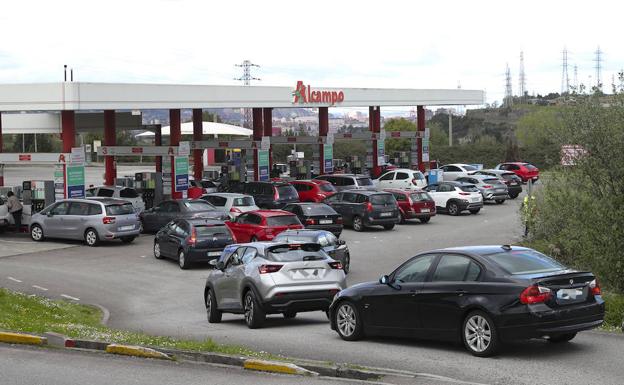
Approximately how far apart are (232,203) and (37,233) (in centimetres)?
682

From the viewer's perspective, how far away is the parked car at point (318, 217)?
30.5 meters

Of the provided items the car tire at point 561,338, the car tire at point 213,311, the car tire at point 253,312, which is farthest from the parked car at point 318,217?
the car tire at point 561,338

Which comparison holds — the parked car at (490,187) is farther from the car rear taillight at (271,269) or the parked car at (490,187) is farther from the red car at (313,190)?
the car rear taillight at (271,269)

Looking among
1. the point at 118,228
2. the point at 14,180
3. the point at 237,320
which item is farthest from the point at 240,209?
the point at 14,180

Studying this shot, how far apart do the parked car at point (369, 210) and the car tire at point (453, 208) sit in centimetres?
665

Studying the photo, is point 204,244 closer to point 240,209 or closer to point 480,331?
point 240,209

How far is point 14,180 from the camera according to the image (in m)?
74.6

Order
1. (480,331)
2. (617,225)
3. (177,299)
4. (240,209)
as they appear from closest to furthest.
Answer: (480,331) < (617,225) < (177,299) < (240,209)

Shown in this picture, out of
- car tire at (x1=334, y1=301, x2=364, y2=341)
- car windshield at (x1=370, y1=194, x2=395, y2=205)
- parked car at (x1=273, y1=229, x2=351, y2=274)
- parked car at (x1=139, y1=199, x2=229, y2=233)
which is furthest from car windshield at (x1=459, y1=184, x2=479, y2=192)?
car tire at (x1=334, y1=301, x2=364, y2=341)

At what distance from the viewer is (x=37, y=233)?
31.7 metres

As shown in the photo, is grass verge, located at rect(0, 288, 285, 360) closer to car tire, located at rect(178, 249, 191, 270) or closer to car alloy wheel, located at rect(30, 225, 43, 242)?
car tire, located at rect(178, 249, 191, 270)

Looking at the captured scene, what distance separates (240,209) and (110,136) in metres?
13.4

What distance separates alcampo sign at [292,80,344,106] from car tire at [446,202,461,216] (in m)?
10.2

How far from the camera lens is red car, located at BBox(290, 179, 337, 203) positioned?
4003cm
